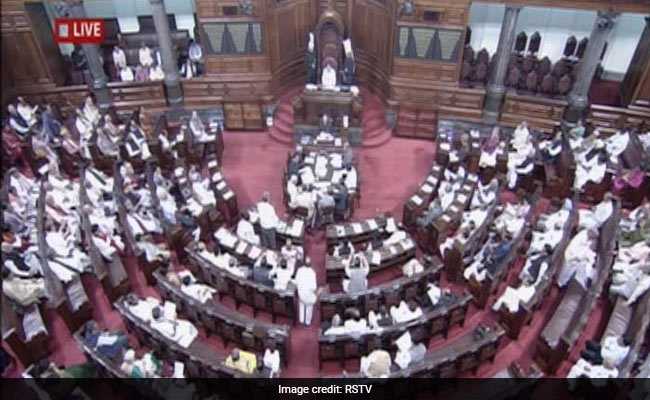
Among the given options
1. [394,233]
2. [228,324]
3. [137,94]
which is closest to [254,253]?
[228,324]

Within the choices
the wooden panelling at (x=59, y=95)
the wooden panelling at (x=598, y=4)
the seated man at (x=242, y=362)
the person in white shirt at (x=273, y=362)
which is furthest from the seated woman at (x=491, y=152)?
the wooden panelling at (x=59, y=95)

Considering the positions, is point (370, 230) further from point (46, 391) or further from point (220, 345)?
point (46, 391)

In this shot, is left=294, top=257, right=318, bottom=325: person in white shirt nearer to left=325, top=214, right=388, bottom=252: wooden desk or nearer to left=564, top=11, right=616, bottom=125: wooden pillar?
left=325, top=214, right=388, bottom=252: wooden desk

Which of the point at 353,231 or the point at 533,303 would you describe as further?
the point at 353,231

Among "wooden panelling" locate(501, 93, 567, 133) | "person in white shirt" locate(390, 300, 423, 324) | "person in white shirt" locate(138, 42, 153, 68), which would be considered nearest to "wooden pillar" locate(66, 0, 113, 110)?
"person in white shirt" locate(138, 42, 153, 68)

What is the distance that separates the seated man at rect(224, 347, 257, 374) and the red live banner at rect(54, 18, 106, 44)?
9.71 m

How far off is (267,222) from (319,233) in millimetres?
1675

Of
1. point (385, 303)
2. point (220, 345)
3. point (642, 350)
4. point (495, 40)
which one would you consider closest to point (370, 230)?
point (385, 303)

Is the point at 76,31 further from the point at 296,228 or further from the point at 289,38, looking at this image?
the point at 296,228

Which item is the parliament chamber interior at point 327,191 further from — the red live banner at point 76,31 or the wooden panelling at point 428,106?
the red live banner at point 76,31

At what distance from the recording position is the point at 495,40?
1520 cm

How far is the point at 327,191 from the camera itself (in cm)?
1177

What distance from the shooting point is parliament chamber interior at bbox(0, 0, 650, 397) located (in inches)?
353

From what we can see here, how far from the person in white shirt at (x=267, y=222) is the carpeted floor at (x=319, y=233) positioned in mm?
987
